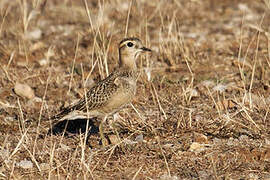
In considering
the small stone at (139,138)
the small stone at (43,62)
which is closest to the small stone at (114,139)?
the small stone at (139,138)

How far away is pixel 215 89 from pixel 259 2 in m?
4.86

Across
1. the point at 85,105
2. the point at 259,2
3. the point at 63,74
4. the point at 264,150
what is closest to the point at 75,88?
the point at 63,74

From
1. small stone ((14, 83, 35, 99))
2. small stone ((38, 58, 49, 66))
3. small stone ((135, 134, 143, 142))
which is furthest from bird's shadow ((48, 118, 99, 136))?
small stone ((38, 58, 49, 66))

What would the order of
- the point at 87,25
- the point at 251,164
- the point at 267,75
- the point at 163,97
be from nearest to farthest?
the point at 251,164, the point at 163,97, the point at 267,75, the point at 87,25

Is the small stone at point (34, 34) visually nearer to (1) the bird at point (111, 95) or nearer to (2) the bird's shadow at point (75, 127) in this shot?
(2) the bird's shadow at point (75, 127)

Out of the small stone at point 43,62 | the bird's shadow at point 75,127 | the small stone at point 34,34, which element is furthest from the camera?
the small stone at point 34,34

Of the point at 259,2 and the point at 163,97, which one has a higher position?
the point at 259,2

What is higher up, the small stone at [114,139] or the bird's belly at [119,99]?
the bird's belly at [119,99]

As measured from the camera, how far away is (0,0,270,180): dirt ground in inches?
223

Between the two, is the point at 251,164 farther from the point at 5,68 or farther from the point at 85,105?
the point at 5,68

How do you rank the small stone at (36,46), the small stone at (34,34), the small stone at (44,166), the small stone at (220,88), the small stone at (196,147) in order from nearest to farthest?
1. the small stone at (44,166)
2. the small stone at (196,147)
3. the small stone at (220,88)
4. the small stone at (36,46)
5. the small stone at (34,34)

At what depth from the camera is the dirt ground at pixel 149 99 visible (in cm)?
565

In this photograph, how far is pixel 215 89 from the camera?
26.0 ft

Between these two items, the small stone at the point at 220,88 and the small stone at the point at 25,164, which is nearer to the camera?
the small stone at the point at 25,164
